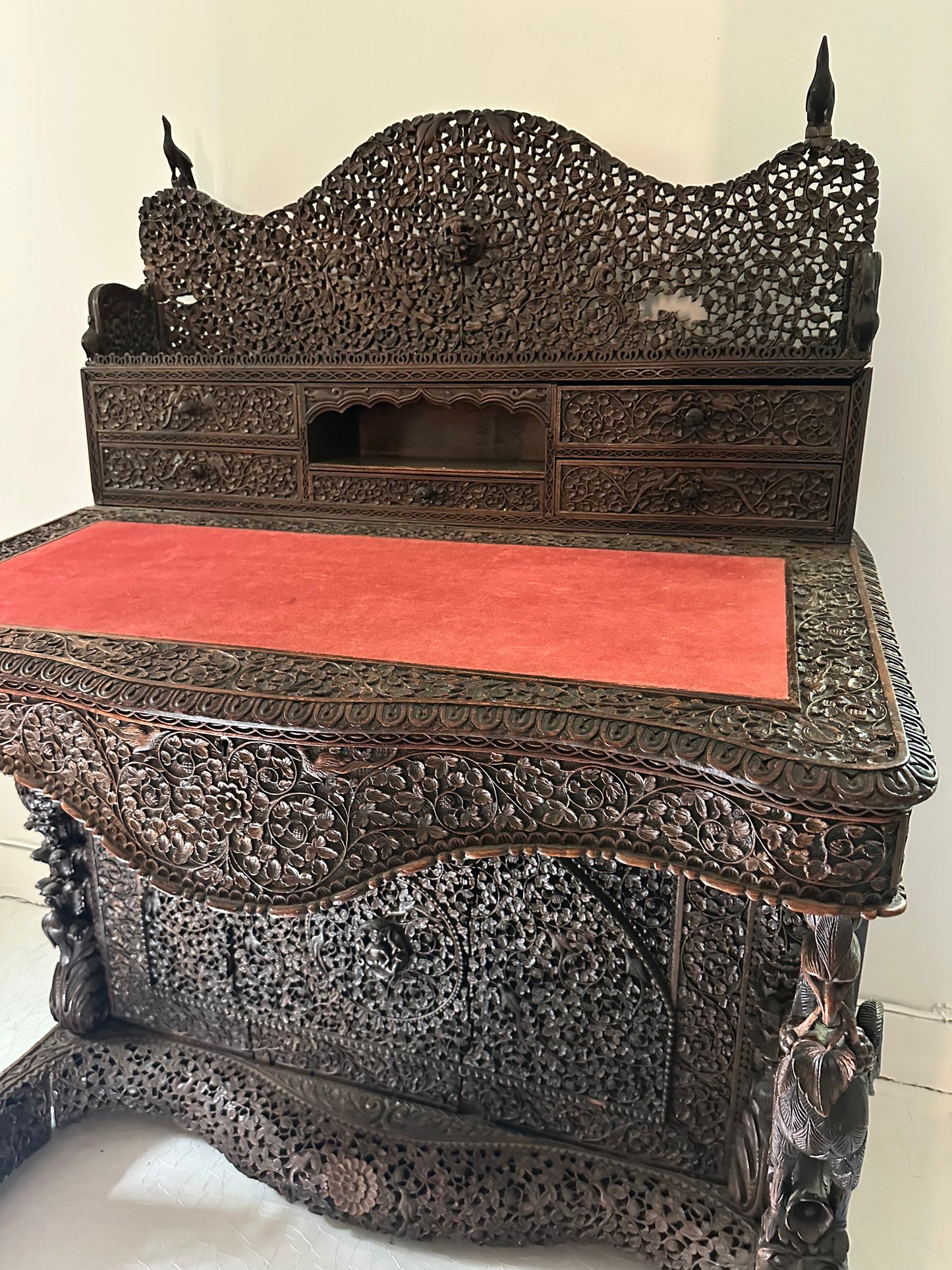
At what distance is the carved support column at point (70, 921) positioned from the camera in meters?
1.47

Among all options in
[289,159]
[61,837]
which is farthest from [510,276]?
[61,837]

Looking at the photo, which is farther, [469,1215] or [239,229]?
[239,229]

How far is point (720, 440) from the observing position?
120cm

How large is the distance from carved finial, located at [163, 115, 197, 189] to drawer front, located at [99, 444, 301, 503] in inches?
17.3

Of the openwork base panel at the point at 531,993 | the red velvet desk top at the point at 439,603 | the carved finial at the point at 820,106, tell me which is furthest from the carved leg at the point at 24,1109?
the carved finial at the point at 820,106

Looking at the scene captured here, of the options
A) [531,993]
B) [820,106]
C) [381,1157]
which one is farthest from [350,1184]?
[820,106]

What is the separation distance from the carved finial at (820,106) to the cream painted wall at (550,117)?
0.60ft

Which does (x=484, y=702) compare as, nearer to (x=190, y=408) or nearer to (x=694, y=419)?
(x=694, y=419)

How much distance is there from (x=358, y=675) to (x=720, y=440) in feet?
2.14

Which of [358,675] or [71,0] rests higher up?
[71,0]

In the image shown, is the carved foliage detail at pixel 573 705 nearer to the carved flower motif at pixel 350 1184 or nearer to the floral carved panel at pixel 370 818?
the floral carved panel at pixel 370 818

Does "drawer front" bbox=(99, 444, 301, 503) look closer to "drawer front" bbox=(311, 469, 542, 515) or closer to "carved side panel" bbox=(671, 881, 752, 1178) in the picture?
"drawer front" bbox=(311, 469, 542, 515)

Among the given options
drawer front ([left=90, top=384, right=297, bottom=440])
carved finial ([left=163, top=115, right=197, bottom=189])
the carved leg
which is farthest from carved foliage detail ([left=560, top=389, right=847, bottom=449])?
the carved leg

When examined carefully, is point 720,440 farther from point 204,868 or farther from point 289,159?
point 289,159
